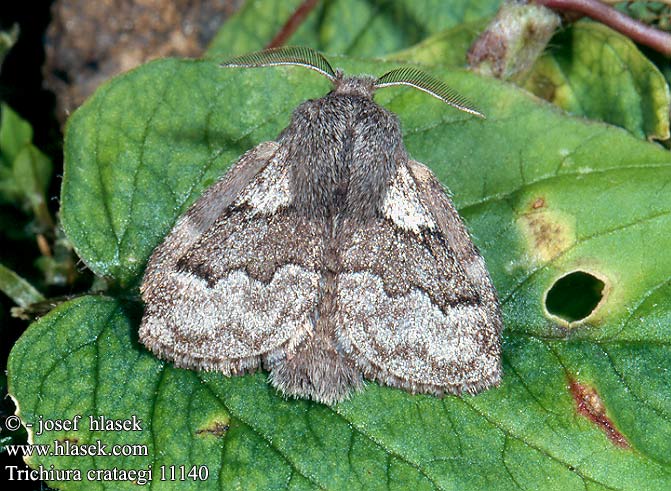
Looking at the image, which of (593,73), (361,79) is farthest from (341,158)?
(593,73)

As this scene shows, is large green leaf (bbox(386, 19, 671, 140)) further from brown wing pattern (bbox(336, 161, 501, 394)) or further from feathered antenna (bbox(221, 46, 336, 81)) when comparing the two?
brown wing pattern (bbox(336, 161, 501, 394))

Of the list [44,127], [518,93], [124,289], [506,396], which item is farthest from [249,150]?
[44,127]

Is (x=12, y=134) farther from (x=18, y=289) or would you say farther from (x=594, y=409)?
(x=594, y=409)

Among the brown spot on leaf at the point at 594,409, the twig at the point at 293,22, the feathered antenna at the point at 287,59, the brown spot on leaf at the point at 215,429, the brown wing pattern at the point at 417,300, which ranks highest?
the twig at the point at 293,22

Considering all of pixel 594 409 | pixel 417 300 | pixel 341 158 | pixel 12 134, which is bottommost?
pixel 594 409

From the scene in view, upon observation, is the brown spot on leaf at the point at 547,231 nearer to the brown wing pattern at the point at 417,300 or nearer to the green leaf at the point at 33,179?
the brown wing pattern at the point at 417,300

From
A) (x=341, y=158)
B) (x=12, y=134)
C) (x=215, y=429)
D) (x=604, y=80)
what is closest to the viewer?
(x=215, y=429)

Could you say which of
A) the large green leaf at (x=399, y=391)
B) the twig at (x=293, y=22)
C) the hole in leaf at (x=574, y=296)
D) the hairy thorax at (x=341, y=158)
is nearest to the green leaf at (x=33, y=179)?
the large green leaf at (x=399, y=391)
